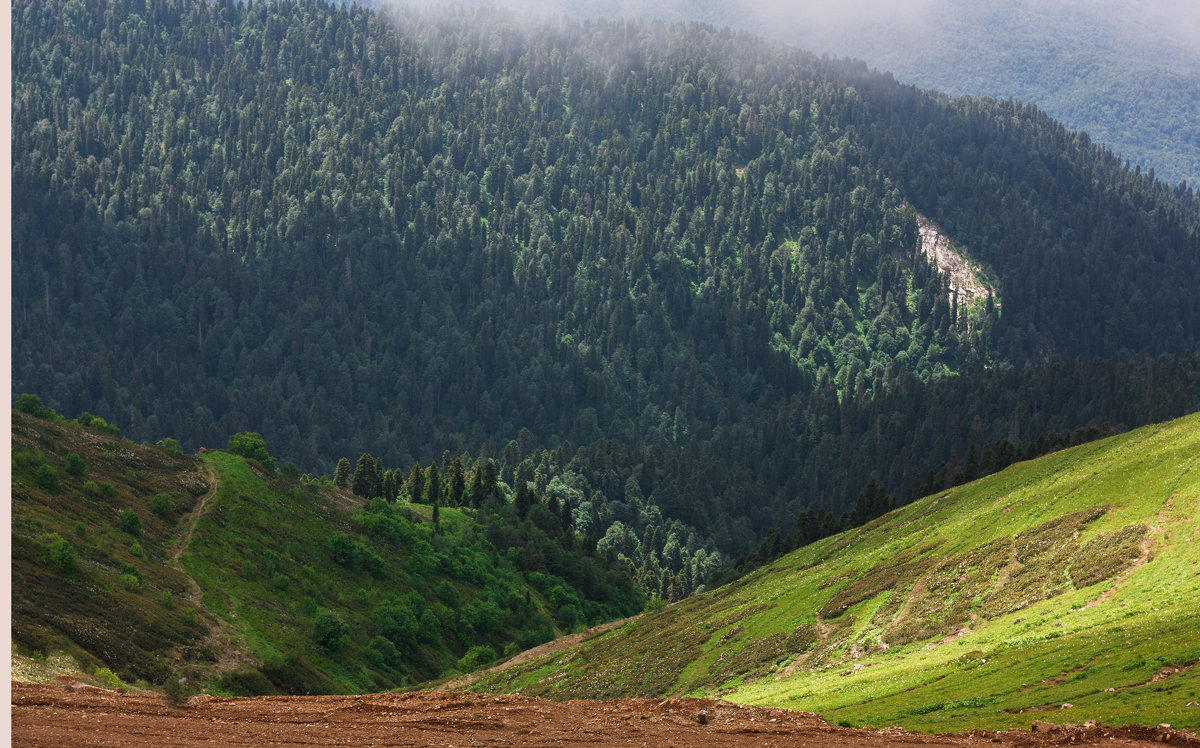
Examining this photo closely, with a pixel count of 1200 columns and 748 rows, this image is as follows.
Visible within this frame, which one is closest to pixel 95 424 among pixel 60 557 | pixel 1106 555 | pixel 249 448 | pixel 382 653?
pixel 249 448

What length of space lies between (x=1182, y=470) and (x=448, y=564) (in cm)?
9956

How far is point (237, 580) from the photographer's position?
4496 inches

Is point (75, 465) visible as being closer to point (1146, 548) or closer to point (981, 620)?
point (981, 620)

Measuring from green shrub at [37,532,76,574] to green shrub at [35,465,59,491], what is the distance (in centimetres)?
2330

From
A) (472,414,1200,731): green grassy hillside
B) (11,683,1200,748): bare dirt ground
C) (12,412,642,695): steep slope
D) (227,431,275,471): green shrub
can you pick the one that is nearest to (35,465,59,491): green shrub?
(12,412,642,695): steep slope

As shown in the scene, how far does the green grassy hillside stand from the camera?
50281mm

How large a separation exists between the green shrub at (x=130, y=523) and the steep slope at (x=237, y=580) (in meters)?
0.16

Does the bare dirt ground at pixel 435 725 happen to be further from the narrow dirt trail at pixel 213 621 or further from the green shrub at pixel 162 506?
the green shrub at pixel 162 506

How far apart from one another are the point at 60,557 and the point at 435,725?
52394 mm

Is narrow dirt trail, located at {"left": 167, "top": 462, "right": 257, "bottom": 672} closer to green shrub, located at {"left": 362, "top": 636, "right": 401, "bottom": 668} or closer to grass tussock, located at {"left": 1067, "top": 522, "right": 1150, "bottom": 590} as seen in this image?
green shrub, located at {"left": 362, "top": 636, "right": 401, "bottom": 668}

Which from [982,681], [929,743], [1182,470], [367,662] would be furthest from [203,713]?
[367,662]

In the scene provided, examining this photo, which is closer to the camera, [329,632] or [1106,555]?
[1106,555]

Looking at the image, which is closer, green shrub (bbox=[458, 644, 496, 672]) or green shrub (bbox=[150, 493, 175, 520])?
green shrub (bbox=[150, 493, 175, 520])

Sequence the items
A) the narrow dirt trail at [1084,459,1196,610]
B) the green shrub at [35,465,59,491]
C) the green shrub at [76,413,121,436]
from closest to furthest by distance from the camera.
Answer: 1. the narrow dirt trail at [1084,459,1196,610]
2. the green shrub at [35,465,59,491]
3. the green shrub at [76,413,121,436]
